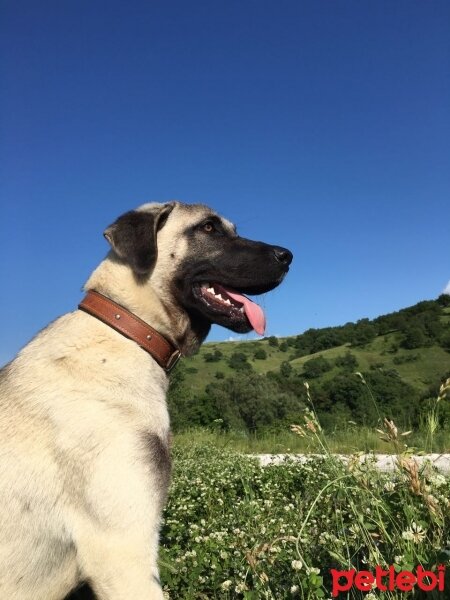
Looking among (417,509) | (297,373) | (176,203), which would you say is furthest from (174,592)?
(297,373)

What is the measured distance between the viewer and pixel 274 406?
190 feet

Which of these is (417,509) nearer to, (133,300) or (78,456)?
(78,456)

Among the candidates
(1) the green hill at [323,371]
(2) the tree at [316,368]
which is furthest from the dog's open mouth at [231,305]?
(2) the tree at [316,368]

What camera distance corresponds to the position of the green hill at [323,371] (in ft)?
145

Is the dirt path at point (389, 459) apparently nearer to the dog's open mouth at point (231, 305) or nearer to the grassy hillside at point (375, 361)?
the dog's open mouth at point (231, 305)

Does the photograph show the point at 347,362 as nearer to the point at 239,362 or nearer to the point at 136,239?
the point at 239,362

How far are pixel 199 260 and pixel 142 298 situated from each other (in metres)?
0.63

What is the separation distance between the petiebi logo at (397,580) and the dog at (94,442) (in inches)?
35.2

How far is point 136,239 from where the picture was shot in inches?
121

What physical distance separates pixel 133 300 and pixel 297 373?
85792mm

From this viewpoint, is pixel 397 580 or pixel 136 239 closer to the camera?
pixel 397 580

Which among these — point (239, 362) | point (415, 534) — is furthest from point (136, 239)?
point (239, 362)

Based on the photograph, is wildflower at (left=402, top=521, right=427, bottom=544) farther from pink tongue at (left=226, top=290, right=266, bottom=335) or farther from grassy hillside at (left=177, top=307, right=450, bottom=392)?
grassy hillside at (left=177, top=307, right=450, bottom=392)

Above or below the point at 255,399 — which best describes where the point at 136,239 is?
above
